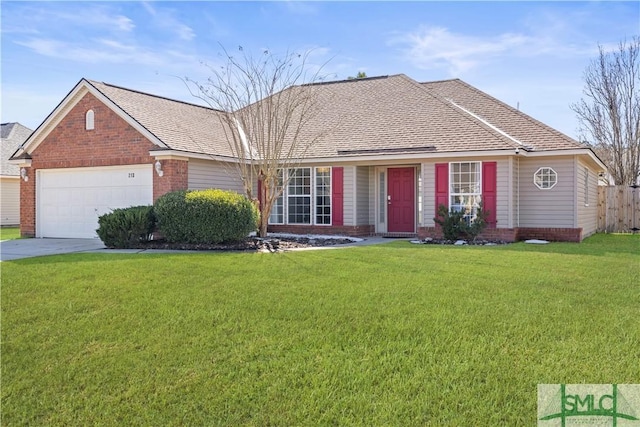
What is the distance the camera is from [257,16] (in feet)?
37.5

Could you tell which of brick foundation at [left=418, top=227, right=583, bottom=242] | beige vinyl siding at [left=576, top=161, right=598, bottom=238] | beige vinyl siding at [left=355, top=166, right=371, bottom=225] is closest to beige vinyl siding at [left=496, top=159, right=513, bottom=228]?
brick foundation at [left=418, top=227, right=583, bottom=242]

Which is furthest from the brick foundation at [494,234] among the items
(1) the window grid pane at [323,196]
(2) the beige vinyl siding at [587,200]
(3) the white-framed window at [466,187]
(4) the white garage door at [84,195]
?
(4) the white garage door at [84,195]

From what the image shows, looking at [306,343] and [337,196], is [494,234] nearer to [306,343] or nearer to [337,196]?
[337,196]

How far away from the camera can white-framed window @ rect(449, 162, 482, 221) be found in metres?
15.3

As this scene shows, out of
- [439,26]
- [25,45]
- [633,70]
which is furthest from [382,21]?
[633,70]

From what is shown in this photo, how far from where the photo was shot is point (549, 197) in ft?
51.1

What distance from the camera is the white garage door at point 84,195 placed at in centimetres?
1580

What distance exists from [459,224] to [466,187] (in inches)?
55.5

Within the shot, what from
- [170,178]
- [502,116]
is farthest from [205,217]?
[502,116]

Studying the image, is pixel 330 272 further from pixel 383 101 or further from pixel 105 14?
pixel 383 101

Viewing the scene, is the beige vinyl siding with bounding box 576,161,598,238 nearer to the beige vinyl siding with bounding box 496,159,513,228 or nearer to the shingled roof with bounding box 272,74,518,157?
the beige vinyl siding with bounding box 496,159,513,228

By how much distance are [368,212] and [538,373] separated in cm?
1323

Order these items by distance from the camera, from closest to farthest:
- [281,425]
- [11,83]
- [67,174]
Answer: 1. [281,425]
2. [11,83]
3. [67,174]

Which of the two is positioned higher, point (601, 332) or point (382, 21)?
point (382, 21)
